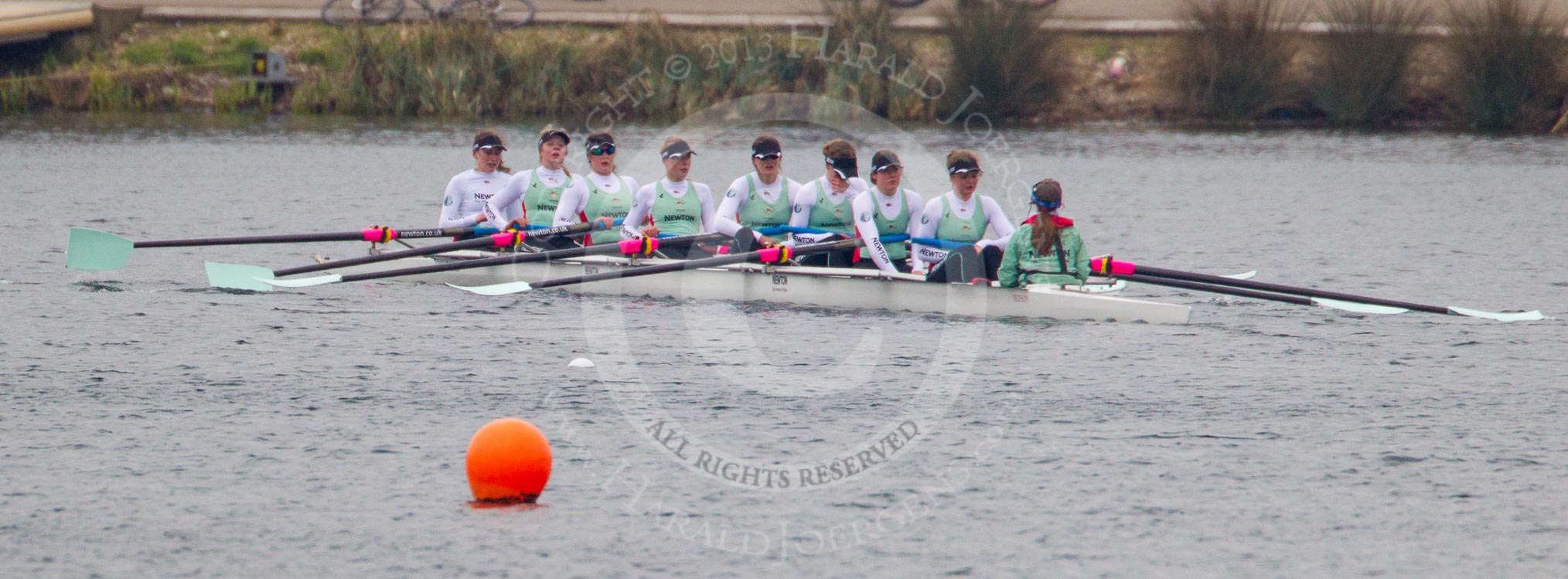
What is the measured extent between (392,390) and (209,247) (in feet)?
30.7

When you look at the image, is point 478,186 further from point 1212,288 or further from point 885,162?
point 1212,288

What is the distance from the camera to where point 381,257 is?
50.6 ft

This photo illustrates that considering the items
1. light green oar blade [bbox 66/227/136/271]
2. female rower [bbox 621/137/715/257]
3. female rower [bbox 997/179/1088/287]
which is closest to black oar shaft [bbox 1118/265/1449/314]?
female rower [bbox 997/179/1088/287]

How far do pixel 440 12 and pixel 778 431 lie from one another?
2877 cm

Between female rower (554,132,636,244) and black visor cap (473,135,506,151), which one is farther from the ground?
black visor cap (473,135,506,151)

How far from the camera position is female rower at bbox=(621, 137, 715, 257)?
14.9 metres

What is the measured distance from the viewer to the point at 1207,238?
2075 centimetres

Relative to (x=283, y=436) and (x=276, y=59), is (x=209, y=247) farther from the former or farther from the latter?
(x=276, y=59)

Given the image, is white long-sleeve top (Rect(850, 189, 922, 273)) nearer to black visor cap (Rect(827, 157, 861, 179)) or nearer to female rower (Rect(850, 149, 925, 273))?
female rower (Rect(850, 149, 925, 273))

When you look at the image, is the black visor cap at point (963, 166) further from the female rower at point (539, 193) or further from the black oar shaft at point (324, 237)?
the black oar shaft at point (324, 237)

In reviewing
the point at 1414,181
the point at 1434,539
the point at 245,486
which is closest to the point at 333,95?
the point at 1414,181

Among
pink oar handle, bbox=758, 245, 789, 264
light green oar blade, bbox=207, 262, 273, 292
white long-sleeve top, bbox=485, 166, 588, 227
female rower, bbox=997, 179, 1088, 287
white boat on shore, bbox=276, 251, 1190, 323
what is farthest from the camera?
white long-sleeve top, bbox=485, 166, 588, 227

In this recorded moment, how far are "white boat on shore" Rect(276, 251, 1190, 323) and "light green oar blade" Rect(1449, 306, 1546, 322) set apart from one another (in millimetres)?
2159

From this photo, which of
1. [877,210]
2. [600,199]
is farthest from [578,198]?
[877,210]
